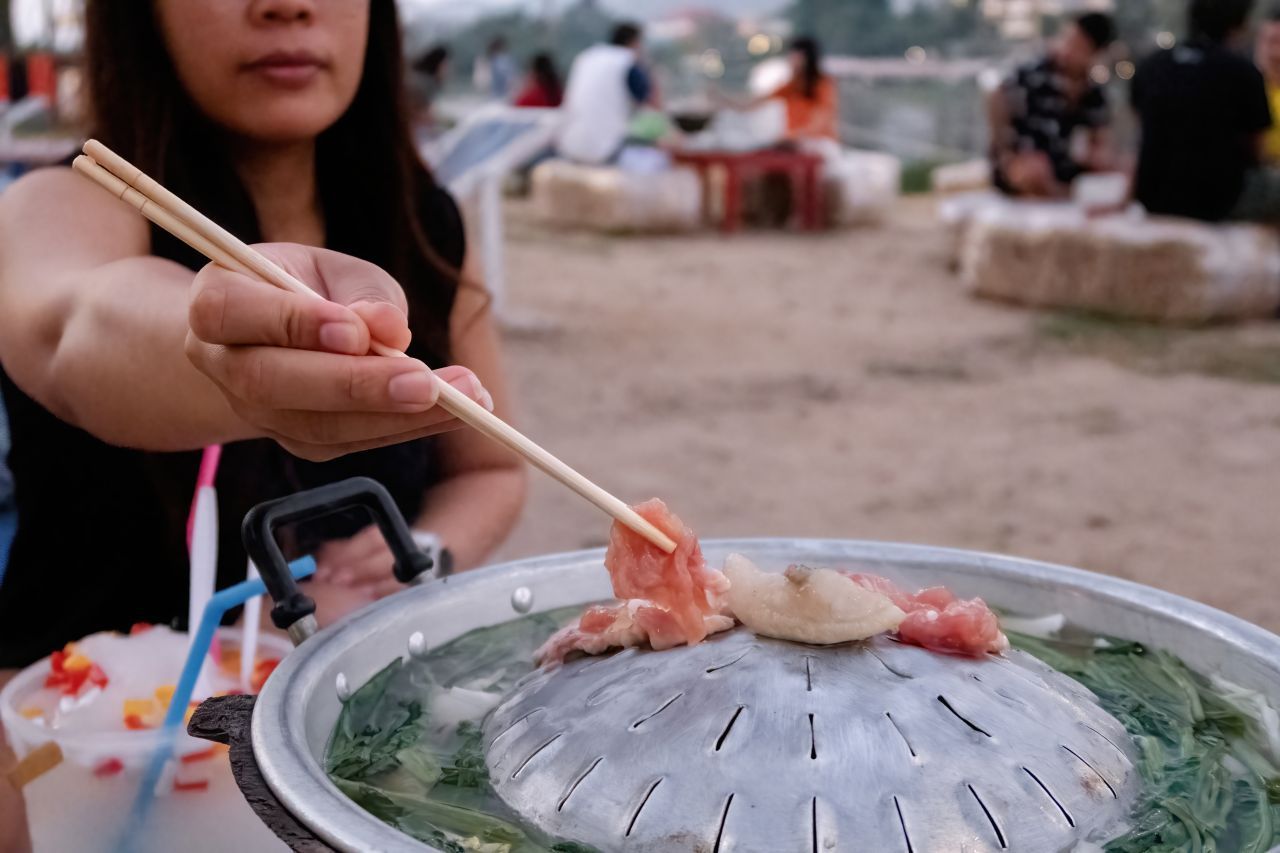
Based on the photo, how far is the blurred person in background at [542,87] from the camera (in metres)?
17.0

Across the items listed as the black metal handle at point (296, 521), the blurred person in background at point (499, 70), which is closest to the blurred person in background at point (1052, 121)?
the black metal handle at point (296, 521)

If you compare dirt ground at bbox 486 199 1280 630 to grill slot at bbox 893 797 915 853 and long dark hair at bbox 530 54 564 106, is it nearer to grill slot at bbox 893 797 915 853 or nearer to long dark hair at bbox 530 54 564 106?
grill slot at bbox 893 797 915 853

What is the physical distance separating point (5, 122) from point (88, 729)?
13.3 metres

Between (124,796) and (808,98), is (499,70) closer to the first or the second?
(808,98)

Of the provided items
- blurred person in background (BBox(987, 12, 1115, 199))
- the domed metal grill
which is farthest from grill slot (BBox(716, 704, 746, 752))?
blurred person in background (BBox(987, 12, 1115, 199))

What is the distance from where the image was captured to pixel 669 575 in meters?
1.38

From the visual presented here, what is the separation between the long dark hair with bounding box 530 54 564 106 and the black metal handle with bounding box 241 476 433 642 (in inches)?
635

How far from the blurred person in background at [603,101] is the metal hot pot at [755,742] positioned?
1351cm

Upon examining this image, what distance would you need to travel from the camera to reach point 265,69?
2.02 metres

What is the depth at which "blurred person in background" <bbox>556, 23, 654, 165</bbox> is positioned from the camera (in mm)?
14523

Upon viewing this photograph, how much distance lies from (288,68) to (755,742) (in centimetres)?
144

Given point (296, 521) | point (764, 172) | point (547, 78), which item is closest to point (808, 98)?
point (764, 172)

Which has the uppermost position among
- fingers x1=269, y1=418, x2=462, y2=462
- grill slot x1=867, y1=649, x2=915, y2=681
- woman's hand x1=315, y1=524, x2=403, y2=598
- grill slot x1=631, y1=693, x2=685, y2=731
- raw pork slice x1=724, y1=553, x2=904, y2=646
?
fingers x1=269, y1=418, x2=462, y2=462

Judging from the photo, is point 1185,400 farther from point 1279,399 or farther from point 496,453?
point 496,453
